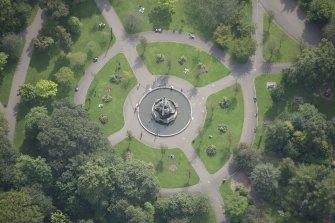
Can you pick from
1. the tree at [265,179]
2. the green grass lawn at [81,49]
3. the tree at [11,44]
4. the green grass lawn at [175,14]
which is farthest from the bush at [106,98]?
the tree at [265,179]

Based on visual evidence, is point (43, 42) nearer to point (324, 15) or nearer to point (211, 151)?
point (211, 151)

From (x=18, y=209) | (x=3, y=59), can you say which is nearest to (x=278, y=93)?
(x=18, y=209)

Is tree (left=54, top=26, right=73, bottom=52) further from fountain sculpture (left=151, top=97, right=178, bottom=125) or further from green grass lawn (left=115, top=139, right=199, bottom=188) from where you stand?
green grass lawn (left=115, top=139, right=199, bottom=188)

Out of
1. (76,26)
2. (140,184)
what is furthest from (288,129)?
(76,26)

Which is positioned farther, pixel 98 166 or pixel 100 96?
pixel 100 96

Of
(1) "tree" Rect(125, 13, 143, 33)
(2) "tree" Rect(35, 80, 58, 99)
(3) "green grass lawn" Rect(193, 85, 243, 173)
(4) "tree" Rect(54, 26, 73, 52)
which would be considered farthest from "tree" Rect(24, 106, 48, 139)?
(3) "green grass lawn" Rect(193, 85, 243, 173)

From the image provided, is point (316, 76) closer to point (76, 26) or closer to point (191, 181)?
point (191, 181)

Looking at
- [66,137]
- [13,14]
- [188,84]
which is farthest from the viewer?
[188,84]
